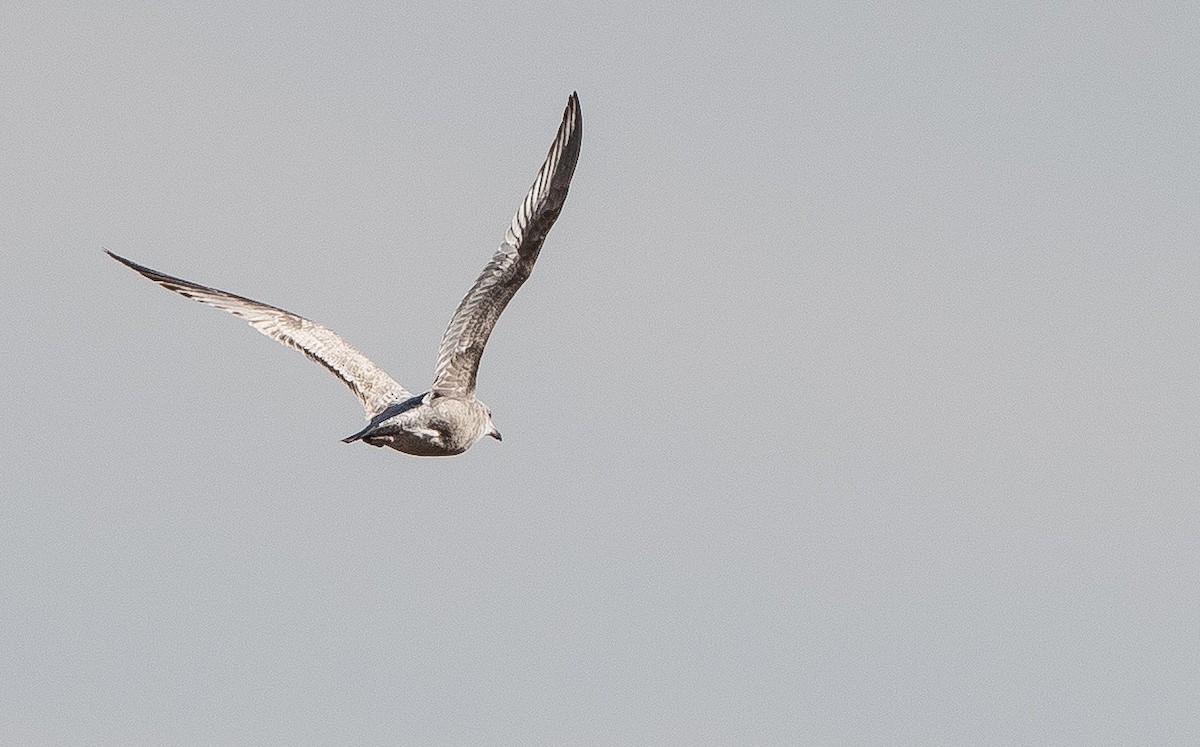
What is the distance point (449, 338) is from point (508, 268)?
5.51ft

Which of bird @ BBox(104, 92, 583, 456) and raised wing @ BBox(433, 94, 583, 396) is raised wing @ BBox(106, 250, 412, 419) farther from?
raised wing @ BBox(433, 94, 583, 396)

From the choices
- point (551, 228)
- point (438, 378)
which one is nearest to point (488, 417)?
point (438, 378)

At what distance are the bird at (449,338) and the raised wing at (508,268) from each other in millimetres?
15

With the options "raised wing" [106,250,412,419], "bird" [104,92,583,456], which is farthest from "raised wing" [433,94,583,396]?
"raised wing" [106,250,412,419]

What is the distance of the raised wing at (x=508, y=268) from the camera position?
3788cm

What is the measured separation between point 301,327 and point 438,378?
3.61 metres

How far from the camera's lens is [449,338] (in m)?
39.5

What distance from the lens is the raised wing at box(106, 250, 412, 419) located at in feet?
135

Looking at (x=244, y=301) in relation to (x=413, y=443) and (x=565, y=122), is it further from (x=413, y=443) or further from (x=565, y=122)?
(x=565, y=122)

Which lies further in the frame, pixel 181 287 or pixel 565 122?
pixel 181 287

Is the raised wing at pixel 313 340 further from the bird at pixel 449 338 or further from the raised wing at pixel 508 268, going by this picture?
the raised wing at pixel 508 268

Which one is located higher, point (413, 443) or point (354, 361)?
point (354, 361)

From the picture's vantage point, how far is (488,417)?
41375 millimetres

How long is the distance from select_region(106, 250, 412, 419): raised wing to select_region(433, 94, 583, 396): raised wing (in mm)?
1853
